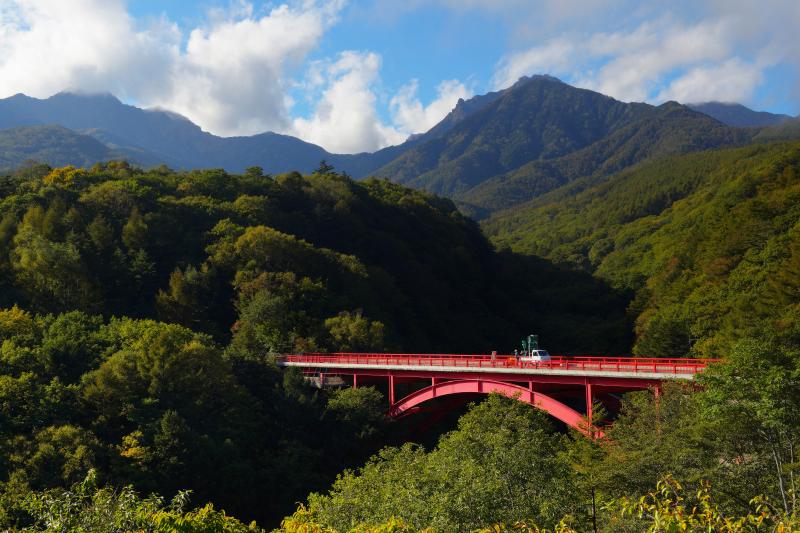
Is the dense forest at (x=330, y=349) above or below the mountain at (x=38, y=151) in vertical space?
below

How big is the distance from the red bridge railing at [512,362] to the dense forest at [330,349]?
1588mm

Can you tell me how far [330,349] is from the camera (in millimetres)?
48625

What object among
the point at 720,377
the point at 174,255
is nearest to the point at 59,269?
the point at 174,255

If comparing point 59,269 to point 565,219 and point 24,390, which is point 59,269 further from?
point 565,219

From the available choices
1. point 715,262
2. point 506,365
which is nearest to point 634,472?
point 506,365

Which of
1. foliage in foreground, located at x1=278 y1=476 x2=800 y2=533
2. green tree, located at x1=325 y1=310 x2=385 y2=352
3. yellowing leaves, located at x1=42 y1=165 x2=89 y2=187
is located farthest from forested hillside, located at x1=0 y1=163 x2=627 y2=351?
foliage in foreground, located at x1=278 y1=476 x2=800 y2=533

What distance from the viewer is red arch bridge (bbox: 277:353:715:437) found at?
88.8 ft

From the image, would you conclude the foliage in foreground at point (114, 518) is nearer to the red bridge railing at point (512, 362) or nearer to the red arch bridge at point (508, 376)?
the red bridge railing at point (512, 362)

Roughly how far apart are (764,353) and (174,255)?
54.5 meters

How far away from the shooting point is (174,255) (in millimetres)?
60969

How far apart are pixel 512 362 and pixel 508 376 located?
2.77ft

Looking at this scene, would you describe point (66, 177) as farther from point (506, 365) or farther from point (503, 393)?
point (503, 393)

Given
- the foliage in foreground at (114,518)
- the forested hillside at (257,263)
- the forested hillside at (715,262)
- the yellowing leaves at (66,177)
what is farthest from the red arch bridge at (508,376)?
the yellowing leaves at (66,177)

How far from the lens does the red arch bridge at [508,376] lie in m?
27.1
